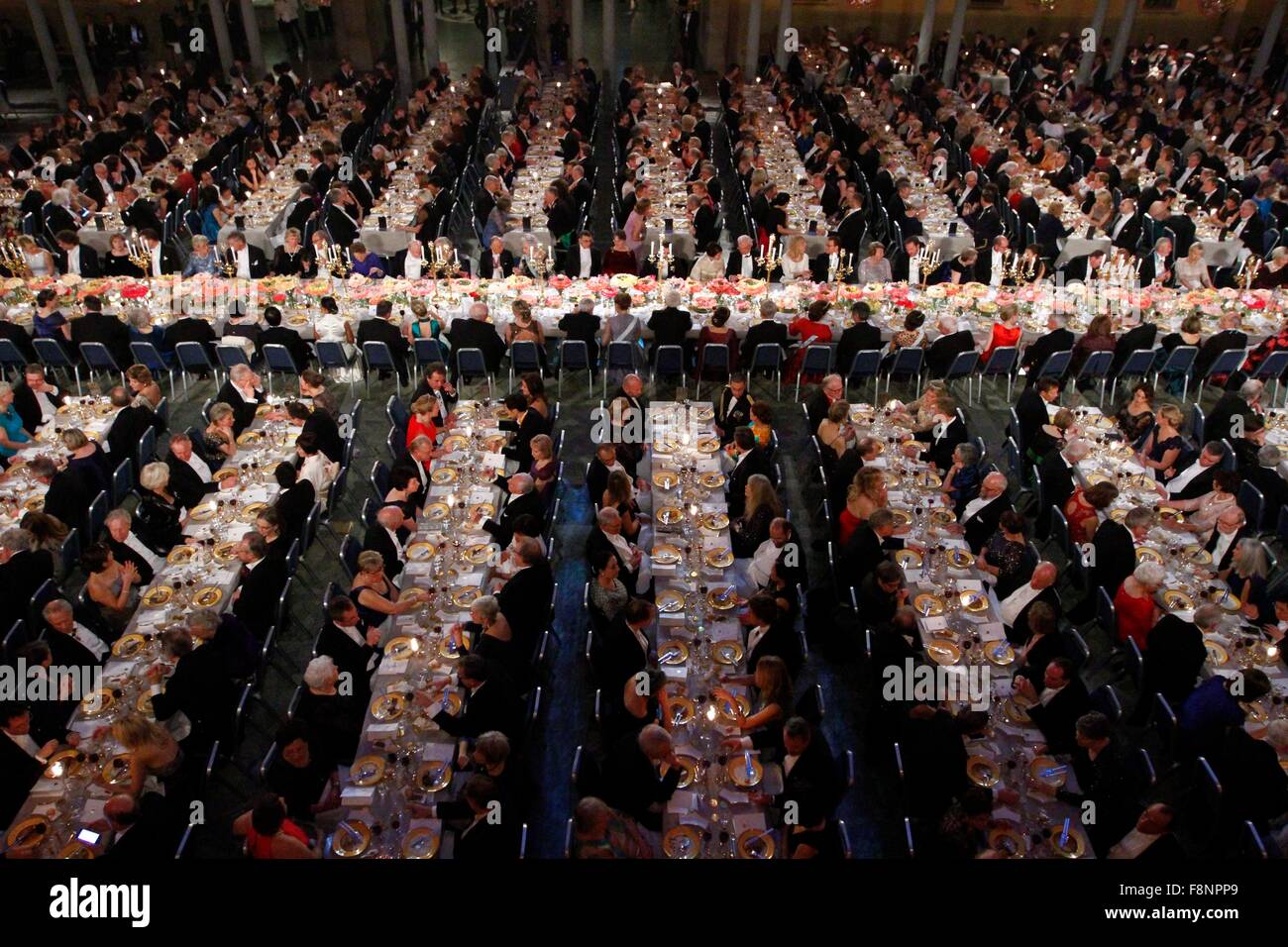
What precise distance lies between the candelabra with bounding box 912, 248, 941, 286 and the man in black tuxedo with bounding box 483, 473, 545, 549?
685 centimetres

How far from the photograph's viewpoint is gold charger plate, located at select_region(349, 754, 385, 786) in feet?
18.4

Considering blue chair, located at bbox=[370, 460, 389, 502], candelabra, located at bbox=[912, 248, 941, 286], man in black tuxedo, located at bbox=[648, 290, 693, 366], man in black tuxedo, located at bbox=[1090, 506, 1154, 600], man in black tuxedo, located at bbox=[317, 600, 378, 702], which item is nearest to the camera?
man in black tuxedo, located at bbox=[317, 600, 378, 702]

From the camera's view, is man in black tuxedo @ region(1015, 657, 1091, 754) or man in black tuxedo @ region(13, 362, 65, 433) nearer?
man in black tuxedo @ region(1015, 657, 1091, 754)

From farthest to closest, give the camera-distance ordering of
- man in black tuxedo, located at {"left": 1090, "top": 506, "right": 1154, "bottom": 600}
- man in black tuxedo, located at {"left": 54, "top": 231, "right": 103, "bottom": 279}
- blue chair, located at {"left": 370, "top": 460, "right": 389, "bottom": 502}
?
man in black tuxedo, located at {"left": 54, "top": 231, "right": 103, "bottom": 279}
blue chair, located at {"left": 370, "top": 460, "right": 389, "bottom": 502}
man in black tuxedo, located at {"left": 1090, "top": 506, "right": 1154, "bottom": 600}

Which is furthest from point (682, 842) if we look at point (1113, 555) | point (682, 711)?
point (1113, 555)

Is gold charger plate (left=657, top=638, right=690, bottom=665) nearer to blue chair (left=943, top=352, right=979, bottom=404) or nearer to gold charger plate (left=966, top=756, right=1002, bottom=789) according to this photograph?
gold charger plate (left=966, top=756, right=1002, bottom=789)

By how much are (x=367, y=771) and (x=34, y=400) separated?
6.54m

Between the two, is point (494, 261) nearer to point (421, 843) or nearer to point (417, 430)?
point (417, 430)

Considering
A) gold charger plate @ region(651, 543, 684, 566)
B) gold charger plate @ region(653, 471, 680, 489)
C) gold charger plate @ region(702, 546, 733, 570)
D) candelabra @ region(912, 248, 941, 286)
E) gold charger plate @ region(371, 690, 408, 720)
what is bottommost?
gold charger plate @ region(371, 690, 408, 720)

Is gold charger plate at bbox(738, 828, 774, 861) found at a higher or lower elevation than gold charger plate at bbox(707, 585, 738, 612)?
lower

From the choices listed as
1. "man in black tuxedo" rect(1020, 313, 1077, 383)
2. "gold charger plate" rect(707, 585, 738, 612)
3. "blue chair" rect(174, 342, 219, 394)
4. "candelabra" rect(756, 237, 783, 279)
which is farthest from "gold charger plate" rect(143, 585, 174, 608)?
"man in black tuxedo" rect(1020, 313, 1077, 383)

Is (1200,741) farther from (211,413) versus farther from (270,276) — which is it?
(270,276)

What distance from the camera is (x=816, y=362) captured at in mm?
10625
